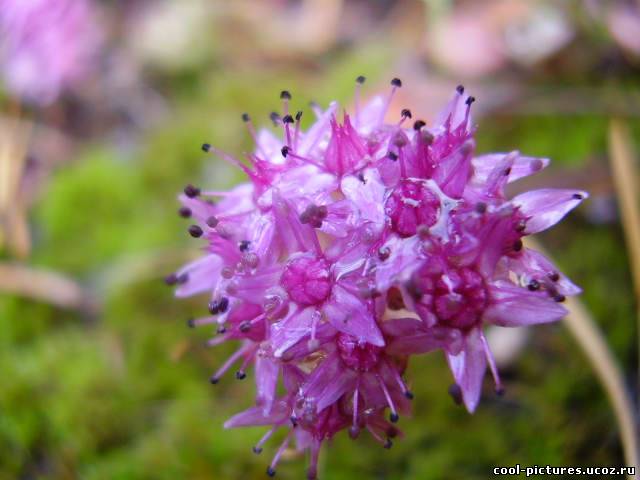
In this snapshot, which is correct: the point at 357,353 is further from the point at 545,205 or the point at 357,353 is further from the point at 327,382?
the point at 545,205

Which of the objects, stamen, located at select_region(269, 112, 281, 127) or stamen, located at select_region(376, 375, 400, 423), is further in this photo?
stamen, located at select_region(269, 112, 281, 127)

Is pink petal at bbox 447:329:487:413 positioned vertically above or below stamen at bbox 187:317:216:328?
below

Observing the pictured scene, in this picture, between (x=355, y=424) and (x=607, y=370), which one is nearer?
(x=355, y=424)

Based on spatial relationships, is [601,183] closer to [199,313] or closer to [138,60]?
[199,313]

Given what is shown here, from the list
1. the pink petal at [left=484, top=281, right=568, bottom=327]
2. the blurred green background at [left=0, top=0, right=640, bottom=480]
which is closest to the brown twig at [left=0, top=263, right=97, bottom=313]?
the blurred green background at [left=0, top=0, right=640, bottom=480]

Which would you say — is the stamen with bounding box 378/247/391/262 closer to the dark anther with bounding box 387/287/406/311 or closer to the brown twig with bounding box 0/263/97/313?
the dark anther with bounding box 387/287/406/311

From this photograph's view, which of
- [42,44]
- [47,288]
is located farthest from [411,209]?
[42,44]
